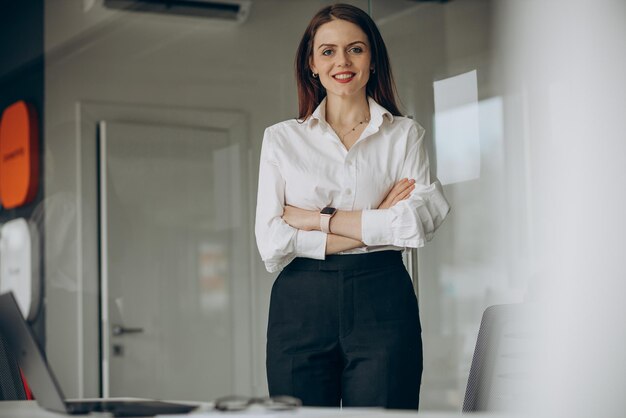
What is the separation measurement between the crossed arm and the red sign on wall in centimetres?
264

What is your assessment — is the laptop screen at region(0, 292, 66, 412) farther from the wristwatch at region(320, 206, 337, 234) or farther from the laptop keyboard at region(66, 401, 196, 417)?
the wristwatch at region(320, 206, 337, 234)

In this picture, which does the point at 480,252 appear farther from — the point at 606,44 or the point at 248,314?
the point at 606,44

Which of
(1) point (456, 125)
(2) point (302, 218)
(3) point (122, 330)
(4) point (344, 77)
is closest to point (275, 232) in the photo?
(2) point (302, 218)

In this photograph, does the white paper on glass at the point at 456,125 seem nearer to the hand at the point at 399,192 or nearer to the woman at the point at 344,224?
the woman at the point at 344,224

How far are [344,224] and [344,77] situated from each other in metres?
0.41

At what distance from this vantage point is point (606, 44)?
220cm

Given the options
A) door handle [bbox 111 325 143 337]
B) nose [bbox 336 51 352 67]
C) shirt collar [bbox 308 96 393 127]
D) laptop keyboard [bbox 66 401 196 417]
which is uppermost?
nose [bbox 336 51 352 67]

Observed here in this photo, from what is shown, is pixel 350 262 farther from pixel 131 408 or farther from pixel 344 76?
pixel 131 408

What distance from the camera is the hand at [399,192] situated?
7.75ft

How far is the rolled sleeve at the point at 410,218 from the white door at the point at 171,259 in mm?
2487

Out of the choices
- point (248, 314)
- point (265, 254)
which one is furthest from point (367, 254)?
point (248, 314)

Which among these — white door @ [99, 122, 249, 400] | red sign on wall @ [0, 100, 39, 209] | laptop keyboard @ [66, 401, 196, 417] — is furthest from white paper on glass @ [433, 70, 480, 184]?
laptop keyboard @ [66, 401, 196, 417]

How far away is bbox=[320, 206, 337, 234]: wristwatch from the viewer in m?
2.31

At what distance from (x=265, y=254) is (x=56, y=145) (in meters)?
2.65
